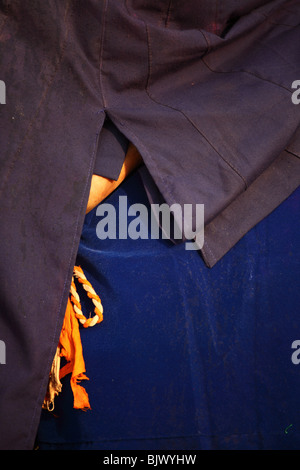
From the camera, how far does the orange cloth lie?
1075mm

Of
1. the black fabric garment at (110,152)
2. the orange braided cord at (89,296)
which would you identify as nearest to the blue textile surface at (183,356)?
the orange braided cord at (89,296)

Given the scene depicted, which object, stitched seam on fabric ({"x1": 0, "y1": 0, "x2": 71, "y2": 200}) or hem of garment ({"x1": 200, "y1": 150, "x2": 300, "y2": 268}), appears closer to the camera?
stitched seam on fabric ({"x1": 0, "y1": 0, "x2": 71, "y2": 200})

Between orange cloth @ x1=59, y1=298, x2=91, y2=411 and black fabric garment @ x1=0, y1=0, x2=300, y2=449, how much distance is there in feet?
0.27

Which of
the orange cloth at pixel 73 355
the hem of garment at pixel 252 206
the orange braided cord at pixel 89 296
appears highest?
the hem of garment at pixel 252 206

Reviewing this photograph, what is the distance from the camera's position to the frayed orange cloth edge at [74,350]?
3.54 feet

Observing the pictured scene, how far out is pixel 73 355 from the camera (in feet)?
3.60

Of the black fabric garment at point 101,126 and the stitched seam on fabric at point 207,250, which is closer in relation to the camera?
the black fabric garment at point 101,126

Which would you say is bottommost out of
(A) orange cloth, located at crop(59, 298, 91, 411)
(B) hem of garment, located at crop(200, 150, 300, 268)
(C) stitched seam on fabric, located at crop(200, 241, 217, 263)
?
(A) orange cloth, located at crop(59, 298, 91, 411)

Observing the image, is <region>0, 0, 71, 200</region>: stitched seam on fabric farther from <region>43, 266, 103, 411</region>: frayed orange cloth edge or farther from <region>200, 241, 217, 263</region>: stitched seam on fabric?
<region>200, 241, 217, 263</region>: stitched seam on fabric

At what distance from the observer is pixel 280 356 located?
1149mm

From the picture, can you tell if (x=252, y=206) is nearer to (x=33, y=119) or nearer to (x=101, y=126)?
(x=101, y=126)

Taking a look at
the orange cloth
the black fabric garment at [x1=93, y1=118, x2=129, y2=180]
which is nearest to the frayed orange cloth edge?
the orange cloth

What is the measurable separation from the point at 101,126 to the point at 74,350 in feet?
1.62

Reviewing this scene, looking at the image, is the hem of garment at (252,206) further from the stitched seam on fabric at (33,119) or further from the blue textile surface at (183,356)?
the stitched seam on fabric at (33,119)
